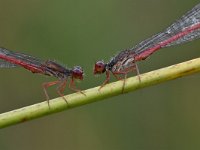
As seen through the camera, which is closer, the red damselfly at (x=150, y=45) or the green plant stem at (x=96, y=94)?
the green plant stem at (x=96, y=94)

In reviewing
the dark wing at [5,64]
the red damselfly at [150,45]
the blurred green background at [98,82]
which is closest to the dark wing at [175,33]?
the red damselfly at [150,45]

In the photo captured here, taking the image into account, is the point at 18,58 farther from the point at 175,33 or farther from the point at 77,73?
the point at 175,33

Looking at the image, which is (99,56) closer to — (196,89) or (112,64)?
(196,89)

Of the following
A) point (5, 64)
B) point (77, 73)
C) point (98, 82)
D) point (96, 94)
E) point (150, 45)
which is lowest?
point (96, 94)

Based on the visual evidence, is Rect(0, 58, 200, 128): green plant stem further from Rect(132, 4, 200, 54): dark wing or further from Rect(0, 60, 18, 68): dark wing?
A: Rect(0, 60, 18, 68): dark wing

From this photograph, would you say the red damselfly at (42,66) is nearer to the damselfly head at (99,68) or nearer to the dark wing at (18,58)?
the dark wing at (18,58)

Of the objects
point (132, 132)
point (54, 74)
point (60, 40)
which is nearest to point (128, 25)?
point (60, 40)

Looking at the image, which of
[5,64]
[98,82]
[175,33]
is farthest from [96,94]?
[98,82]
